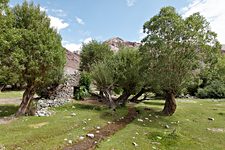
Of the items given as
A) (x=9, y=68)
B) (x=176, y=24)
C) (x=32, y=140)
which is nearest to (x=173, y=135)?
(x=32, y=140)

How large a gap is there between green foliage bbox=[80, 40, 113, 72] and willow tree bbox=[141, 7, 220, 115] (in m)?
22.9

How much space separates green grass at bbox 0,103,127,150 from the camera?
43.4 feet

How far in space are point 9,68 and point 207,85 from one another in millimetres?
48087

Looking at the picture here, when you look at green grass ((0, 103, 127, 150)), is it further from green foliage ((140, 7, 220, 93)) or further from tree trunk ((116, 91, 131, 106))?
tree trunk ((116, 91, 131, 106))

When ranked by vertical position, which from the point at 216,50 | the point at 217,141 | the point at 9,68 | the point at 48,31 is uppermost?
the point at 48,31

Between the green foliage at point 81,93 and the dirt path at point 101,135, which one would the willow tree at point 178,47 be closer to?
the dirt path at point 101,135

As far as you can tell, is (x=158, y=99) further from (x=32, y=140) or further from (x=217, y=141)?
(x=32, y=140)

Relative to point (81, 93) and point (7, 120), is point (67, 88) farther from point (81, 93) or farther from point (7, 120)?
point (7, 120)

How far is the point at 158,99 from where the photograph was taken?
150 ft

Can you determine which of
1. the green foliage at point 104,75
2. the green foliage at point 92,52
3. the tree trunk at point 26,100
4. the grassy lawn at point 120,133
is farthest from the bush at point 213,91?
the tree trunk at point 26,100

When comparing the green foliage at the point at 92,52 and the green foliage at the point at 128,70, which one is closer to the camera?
the green foliage at the point at 128,70

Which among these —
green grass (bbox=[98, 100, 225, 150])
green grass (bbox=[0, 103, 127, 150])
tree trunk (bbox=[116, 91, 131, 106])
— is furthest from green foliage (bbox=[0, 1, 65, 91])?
tree trunk (bbox=[116, 91, 131, 106])

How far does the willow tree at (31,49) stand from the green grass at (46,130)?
12.4 ft

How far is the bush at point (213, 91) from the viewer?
52000 mm
